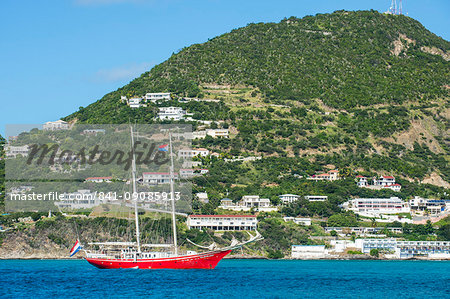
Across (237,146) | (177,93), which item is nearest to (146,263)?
(237,146)

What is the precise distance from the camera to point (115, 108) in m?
160

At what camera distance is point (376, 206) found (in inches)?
4569

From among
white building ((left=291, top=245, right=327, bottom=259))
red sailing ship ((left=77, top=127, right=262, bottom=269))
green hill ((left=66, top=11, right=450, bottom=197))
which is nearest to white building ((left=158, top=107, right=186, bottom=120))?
green hill ((left=66, top=11, right=450, bottom=197))

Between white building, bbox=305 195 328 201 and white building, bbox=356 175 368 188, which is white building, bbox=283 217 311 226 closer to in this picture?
white building, bbox=305 195 328 201

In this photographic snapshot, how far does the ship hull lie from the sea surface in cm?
76

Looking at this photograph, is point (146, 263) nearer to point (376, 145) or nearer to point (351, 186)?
point (351, 186)

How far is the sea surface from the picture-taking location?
52594 mm

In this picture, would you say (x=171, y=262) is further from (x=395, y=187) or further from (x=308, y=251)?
(x=395, y=187)

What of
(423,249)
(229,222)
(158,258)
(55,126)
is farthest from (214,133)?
(158,258)

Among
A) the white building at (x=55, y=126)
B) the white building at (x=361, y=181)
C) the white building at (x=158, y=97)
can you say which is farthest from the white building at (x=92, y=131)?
the white building at (x=361, y=181)

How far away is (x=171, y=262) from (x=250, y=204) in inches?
1740

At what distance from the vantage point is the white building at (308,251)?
98.0m

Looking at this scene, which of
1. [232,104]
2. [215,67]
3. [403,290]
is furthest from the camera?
[215,67]

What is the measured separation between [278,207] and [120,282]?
5535 cm
